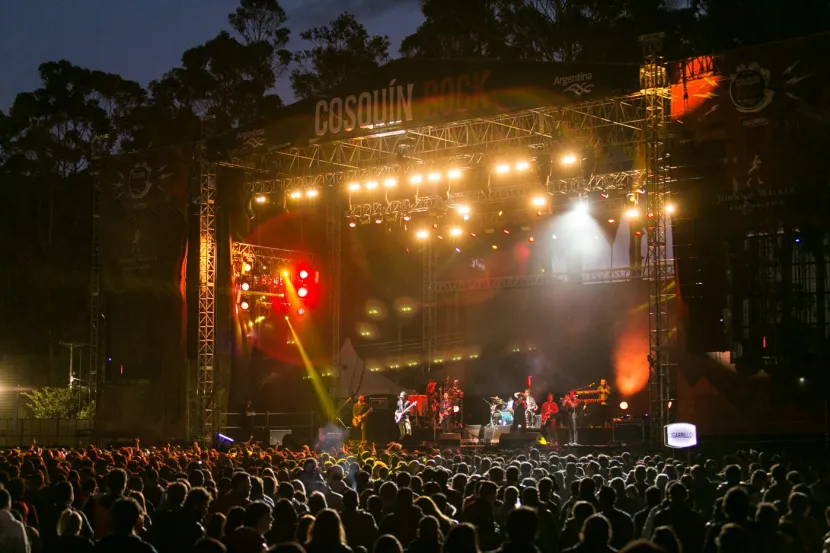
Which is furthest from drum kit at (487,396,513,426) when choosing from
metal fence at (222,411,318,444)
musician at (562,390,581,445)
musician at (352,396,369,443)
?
metal fence at (222,411,318,444)

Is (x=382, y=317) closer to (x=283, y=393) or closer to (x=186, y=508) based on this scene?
(x=283, y=393)

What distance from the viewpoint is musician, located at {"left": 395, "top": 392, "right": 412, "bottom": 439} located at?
30513 mm

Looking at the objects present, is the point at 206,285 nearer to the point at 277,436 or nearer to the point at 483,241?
the point at 277,436

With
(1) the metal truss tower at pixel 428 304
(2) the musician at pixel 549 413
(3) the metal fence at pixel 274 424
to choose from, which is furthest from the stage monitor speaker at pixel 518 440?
(1) the metal truss tower at pixel 428 304

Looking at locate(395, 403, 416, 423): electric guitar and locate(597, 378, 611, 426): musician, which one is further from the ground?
locate(597, 378, 611, 426): musician

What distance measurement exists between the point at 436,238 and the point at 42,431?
557 inches

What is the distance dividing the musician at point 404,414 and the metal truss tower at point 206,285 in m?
6.01

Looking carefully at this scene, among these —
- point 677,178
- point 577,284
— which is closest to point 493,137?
point 677,178

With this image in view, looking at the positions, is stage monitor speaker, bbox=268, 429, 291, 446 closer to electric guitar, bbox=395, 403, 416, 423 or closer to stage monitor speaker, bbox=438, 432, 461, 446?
electric guitar, bbox=395, 403, 416, 423

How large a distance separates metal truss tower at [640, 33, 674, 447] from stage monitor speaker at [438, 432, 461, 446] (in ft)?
29.6

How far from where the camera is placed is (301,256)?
31984 mm

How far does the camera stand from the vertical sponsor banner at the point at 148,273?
28.5 m

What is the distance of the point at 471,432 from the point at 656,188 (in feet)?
42.7

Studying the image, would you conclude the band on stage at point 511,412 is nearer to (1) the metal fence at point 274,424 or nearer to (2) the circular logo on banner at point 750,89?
(1) the metal fence at point 274,424
